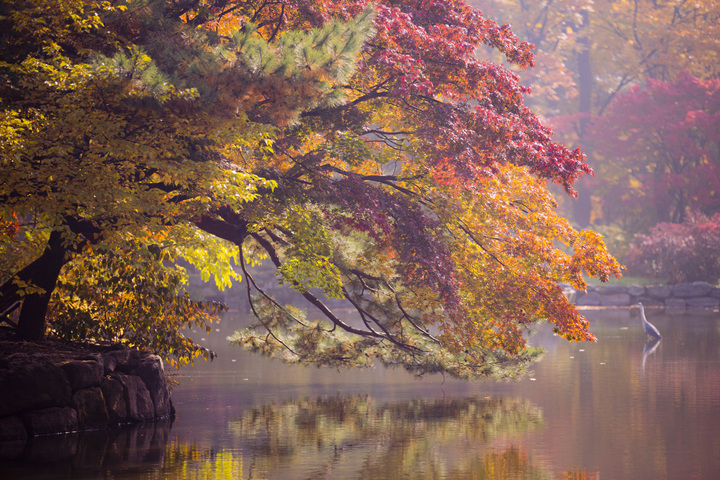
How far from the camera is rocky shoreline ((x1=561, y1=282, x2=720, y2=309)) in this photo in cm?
3403

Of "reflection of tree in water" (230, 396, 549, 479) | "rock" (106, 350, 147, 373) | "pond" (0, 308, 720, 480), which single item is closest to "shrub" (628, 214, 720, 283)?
"pond" (0, 308, 720, 480)

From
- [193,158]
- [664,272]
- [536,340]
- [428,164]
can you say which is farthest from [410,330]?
[664,272]

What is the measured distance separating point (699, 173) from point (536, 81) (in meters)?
15.0

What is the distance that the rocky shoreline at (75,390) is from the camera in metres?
11.2

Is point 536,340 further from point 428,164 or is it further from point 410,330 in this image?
point 428,164

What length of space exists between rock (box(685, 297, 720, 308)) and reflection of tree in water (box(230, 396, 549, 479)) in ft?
73.3

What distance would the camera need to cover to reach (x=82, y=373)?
38.8 feet

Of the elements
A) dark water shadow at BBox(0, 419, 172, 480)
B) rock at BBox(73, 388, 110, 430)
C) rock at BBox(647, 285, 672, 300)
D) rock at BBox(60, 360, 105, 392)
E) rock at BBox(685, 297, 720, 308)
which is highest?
rock at BBox(647, 285, 672, 300)

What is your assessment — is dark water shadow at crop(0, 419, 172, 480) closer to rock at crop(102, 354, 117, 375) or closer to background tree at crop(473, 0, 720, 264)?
rock at crop(102, 354, 117, 375)

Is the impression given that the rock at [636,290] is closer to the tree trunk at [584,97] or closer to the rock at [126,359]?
the tree trunk at [584,97]

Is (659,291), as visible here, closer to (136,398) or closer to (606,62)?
(606,62)

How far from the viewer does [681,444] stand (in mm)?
10094

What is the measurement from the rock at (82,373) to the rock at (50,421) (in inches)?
14.1

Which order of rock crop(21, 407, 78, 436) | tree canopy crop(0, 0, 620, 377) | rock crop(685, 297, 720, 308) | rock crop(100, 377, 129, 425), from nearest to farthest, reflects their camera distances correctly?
tree canopy crop(0, 0, 620, 377) → rock crop(21, 407, 78, 436) → rock crop(100, 377, 129, 425) → rock crop(685, 297, 720, 308)
